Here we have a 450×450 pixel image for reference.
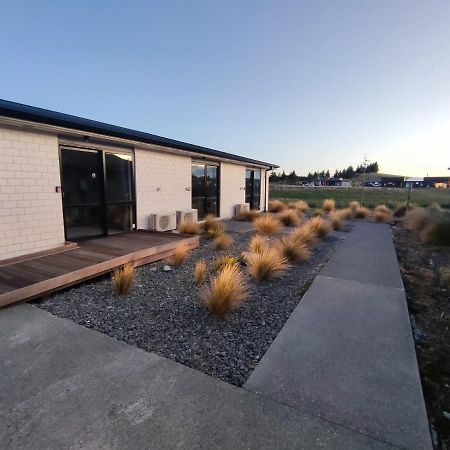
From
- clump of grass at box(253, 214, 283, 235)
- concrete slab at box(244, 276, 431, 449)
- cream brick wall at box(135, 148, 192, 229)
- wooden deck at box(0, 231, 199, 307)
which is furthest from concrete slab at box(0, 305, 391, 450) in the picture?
clump of grass at box(253, 214, 283, 235)

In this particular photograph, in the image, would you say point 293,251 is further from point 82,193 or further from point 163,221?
point 82,193

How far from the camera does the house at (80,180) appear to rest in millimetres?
4352

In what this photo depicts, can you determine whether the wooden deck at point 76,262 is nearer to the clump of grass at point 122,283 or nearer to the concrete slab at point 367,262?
the clump of grass at point 122,283

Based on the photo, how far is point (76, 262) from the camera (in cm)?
416

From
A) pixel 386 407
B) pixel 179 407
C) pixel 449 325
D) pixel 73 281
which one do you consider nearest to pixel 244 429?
pixel 179 407

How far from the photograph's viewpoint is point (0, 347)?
7.43 feet

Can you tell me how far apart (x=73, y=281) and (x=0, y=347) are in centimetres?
145

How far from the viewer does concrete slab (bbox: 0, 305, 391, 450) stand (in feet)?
4.61

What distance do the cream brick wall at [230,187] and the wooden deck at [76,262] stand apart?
5.09 m

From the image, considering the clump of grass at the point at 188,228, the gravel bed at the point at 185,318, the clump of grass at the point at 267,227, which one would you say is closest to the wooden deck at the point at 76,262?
the gravel bed at the point at 185,318

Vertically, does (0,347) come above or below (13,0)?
below

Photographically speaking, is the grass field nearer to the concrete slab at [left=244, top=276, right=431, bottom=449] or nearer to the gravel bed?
the gravel bed

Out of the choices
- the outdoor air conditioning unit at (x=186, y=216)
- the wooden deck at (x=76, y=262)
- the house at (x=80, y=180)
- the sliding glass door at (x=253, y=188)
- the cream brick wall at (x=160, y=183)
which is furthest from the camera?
the sliding glass door at (x=253, y=188)

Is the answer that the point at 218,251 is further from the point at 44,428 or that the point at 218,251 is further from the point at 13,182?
the point at 44,428
